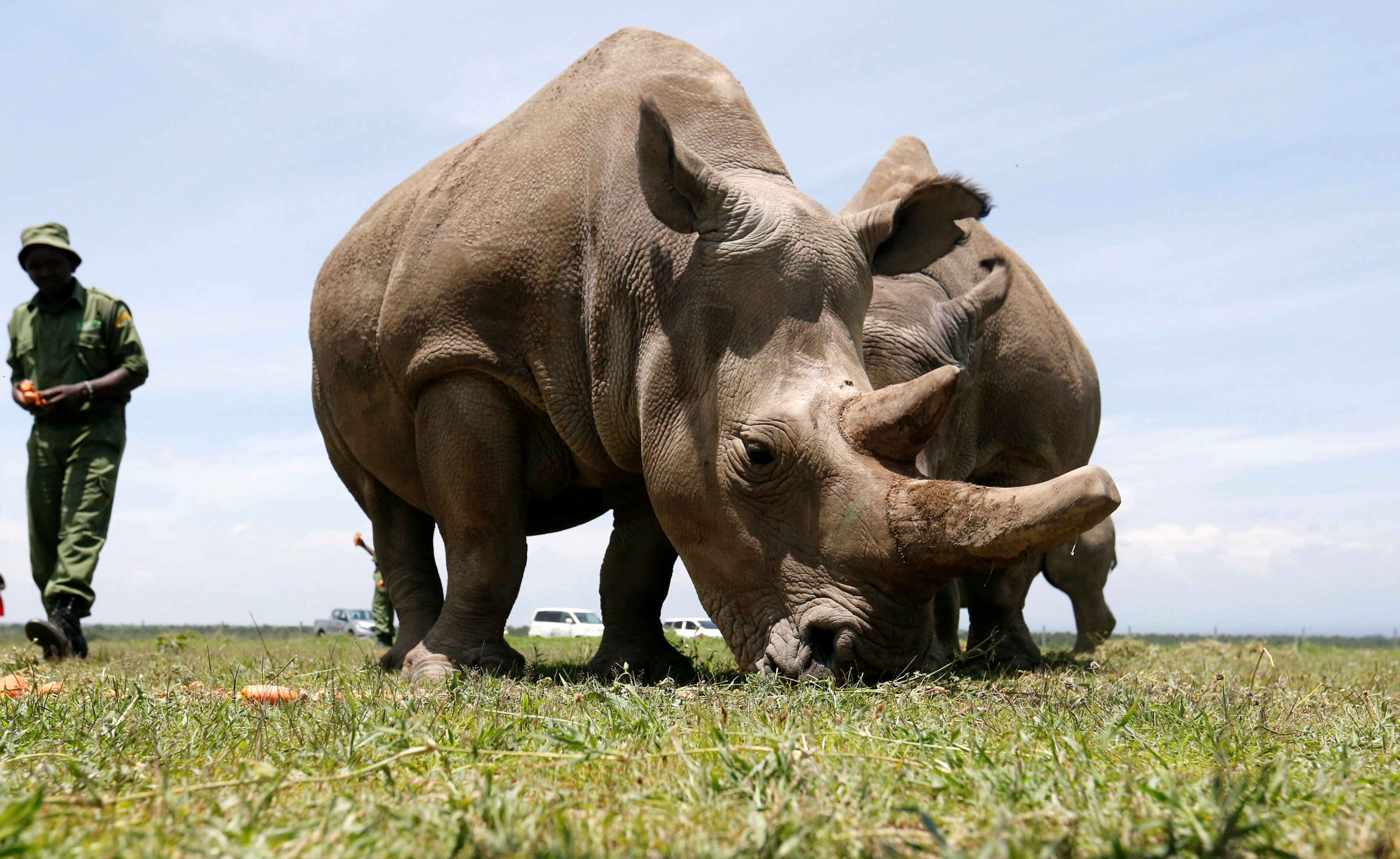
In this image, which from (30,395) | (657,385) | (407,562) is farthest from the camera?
(30,395)

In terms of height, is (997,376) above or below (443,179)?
below

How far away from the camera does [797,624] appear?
4.30m

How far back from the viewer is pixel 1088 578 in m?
9.00

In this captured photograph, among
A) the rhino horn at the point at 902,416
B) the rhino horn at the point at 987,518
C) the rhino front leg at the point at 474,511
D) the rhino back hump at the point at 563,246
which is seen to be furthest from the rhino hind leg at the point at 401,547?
the rhino horn at the point at 987,518

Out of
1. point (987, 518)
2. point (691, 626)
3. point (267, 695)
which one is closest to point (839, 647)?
point (987, 518)

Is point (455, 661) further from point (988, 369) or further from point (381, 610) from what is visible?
point (381, 610)

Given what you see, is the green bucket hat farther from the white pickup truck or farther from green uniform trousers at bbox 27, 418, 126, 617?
the white pickup truck

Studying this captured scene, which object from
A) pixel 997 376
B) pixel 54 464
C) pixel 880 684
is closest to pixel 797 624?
pixel 880 684

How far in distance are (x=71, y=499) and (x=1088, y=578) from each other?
718cm

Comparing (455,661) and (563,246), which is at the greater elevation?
(563,246)

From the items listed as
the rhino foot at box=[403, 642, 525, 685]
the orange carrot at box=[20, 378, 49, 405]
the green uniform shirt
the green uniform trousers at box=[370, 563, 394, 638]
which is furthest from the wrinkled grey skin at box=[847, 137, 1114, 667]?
the green uniform trousers at box=[370, 563, 394, 638]

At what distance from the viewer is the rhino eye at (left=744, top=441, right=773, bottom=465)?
4430mm

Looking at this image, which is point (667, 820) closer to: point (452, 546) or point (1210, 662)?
point (452, 546)

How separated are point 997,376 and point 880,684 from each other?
9.98 feet
